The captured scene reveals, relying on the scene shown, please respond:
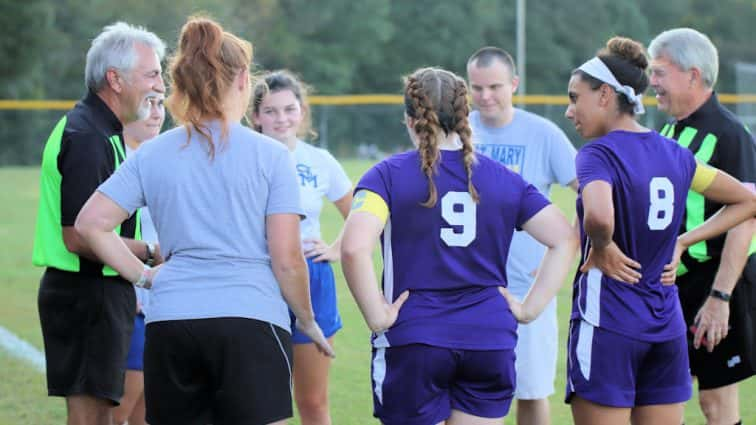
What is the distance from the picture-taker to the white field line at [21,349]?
8308 millimetres

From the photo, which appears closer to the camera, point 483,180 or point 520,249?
point 483,180

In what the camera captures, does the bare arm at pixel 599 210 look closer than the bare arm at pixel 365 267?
No

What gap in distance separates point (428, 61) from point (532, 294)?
4638 cm

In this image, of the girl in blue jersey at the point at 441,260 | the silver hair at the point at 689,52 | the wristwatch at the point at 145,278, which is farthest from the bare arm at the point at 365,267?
the silver hair at the point at 689,52

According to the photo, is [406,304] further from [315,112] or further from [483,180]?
[315,112]

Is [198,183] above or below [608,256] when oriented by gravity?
above

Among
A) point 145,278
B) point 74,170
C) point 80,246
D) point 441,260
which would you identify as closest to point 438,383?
point 441,260

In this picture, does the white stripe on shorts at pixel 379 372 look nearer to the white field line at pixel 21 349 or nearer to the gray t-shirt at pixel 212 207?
the gray t-shirt at pixel 212 207

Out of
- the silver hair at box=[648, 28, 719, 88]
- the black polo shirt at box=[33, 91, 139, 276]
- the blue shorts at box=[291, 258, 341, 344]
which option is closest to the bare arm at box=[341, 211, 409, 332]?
the black polo shirt at box=[33, 91, 139, 276]

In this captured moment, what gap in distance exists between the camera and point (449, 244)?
3.88 m

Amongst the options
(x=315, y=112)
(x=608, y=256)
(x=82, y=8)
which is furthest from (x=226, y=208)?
(x=82, y=8)

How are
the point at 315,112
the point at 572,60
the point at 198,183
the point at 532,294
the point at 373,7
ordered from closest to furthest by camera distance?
the point at 198,183 → the point at 532,294 → the point at 315,112 → the point at 373,7 → the point at 572,60

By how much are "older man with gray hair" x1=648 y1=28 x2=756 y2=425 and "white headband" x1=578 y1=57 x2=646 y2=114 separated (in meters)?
0.93

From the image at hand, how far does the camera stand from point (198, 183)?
374 centimetres
